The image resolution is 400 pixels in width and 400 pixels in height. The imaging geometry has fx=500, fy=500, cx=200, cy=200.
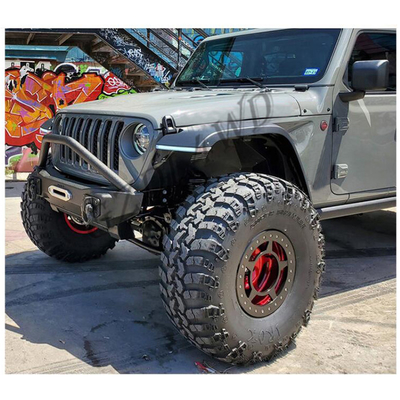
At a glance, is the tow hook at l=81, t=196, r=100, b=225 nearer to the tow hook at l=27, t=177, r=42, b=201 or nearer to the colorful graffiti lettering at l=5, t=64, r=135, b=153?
the tow hook at l=27, t=177, r=42, b=201

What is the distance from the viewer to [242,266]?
283cm

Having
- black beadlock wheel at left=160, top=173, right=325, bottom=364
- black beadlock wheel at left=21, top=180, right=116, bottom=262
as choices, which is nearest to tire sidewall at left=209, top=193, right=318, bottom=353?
black beadlock wheel at left=160, top=173, right=325, bottom=364

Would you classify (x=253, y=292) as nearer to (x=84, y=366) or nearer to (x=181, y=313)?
(x=181, y=313)

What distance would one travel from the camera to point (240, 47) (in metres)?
4.19

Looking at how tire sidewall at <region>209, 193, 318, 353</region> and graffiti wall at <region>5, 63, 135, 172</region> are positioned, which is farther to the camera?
graffiti wall at <region>5, 63, 135, 172</region>

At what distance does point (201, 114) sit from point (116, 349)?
5.02 ft

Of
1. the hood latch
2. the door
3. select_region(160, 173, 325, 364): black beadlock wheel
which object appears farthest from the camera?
the door

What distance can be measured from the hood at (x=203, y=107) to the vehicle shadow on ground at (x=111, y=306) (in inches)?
54.5

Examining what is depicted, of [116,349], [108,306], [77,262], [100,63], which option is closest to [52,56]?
[100,63]

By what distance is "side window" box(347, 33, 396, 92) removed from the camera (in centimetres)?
387

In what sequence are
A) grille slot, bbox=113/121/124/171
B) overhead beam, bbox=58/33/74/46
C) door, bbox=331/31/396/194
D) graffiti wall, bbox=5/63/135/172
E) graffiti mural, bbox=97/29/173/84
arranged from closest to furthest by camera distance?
grille slot, bbox=113/121/124/171, door, bbox=331/31/396/194, overhead beam, bbox=58/33/74/46, graffiti mural, bbox=97/29/173/84, graffiti wall, bbox=5/63/135/172

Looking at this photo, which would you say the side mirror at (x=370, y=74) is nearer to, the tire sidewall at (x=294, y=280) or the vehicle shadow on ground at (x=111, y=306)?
the tire sidewall at (x=294, y=280)

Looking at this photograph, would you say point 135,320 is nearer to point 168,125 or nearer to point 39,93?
point 168,125

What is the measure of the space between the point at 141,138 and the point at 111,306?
140cm
